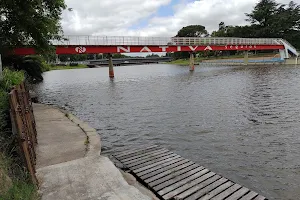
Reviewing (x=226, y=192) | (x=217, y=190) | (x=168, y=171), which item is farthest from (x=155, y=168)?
(x=226, y=192)

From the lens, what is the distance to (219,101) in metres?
18.0

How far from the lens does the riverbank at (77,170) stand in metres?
5.02

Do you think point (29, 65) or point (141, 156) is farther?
point (29, 65)

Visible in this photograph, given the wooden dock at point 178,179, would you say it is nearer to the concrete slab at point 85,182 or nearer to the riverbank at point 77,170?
the riverbank at point 77,170

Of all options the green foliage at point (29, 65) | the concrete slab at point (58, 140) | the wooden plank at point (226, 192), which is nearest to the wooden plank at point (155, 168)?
the concrete slab at point (58, 140)

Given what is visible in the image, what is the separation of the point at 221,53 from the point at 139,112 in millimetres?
101451

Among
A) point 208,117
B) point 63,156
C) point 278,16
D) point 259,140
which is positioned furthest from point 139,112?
point 278,16

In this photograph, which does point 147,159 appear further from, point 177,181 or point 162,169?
point 177,181

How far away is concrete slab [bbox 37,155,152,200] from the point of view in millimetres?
4934

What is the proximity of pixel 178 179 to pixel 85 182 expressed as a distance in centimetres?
220

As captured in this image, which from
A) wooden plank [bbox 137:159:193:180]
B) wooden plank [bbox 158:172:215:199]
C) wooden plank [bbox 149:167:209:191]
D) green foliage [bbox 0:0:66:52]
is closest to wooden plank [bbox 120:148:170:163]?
wooden plank [bbox 137:159:193:180]

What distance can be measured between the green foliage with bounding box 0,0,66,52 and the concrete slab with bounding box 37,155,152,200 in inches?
567

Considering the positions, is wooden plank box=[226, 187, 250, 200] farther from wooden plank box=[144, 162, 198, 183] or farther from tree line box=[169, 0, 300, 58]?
tree line box=[169, 0, 300, 58]

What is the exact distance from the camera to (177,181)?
20.1ft
